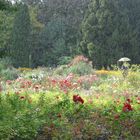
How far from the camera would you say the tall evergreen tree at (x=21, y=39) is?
2978 cm

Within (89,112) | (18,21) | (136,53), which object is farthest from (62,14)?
(89,112)

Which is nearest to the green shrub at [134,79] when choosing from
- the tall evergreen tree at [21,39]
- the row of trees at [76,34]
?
the row of trees at [76,34]

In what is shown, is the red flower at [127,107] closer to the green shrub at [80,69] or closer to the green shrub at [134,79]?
the green shrub at [134,79]

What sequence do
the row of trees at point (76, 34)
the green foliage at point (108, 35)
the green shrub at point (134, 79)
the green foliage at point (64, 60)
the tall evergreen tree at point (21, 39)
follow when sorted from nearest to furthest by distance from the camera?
the green shrub at point (134, 79)
the green foliage at point (108, 35)
the row of trees at point (76, 34)
the green foliage at point (64, 60)
the tall evergreen tree at point (21, 39)

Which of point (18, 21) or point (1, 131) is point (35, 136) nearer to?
point (1, 131)

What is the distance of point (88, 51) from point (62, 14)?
6609 millimetres

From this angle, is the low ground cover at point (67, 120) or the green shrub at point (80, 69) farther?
the green shrub at point (80, 69)

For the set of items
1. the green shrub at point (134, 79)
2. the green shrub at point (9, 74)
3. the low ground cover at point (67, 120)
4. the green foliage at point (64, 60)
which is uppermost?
the low ground cover at point (67, 120)

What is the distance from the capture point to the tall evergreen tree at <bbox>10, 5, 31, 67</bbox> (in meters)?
29.8

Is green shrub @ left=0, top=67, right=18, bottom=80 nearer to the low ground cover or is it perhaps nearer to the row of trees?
the row of trees

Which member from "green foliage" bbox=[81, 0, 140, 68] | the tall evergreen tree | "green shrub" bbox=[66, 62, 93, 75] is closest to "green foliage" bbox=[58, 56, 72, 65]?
"green foliage" bbox=[81, 0, 140, 68]

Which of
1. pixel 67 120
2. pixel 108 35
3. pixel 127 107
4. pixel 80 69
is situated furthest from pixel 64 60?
pixel 67 120

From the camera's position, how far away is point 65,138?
7.08 m

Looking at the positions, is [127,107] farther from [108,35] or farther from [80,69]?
[108,35]
